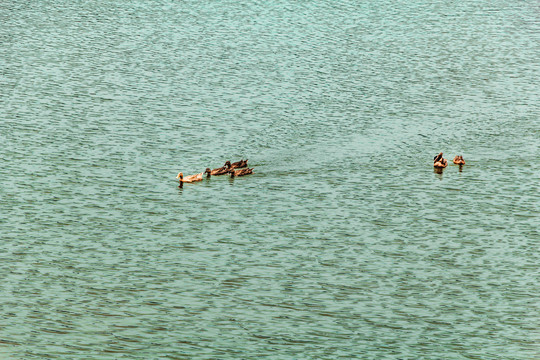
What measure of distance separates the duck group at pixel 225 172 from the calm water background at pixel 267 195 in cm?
49

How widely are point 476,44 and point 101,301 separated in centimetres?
4607

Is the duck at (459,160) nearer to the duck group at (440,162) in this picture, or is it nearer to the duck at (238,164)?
the duck group at (440,162)

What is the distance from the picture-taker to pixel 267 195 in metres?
39.1

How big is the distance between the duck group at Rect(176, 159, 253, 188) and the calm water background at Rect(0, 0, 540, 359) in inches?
19.3

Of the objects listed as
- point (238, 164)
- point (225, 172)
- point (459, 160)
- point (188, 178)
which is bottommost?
point (188, 178)

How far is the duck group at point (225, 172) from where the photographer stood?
39.8 metres

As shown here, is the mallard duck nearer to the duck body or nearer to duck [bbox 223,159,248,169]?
duck [bbox 223,159,248,169]

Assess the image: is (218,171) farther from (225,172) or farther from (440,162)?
(440,162)

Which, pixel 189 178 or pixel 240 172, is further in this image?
pixel 240 172

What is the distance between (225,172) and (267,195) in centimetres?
249

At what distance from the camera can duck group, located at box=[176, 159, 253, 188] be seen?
131 ft

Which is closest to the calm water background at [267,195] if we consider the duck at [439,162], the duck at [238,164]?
the duck at [439,162]

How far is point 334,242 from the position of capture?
34.3 metres

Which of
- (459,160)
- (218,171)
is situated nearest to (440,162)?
(459,160)
